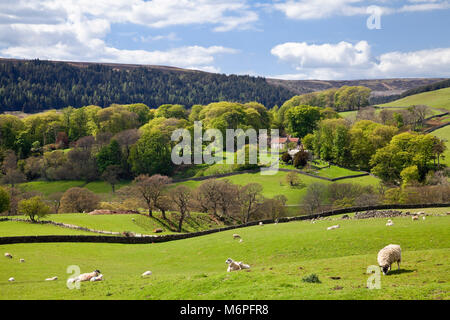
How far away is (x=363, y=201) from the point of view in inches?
2579

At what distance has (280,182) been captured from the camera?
82.8 m

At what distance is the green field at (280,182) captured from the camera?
246 feet

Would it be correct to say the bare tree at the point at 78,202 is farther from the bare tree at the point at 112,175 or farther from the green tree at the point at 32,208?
the bare tree at the point at 112,175

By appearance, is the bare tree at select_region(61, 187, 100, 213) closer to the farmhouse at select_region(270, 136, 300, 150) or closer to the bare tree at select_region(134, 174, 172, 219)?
the bare tree at select_region(134, 174, 172, 219)

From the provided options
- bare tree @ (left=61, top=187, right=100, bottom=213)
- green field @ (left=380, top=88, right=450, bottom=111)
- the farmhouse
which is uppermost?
green field @ (left=380, top=88, right=450, bottom=111)

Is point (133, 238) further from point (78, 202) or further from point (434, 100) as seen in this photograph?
point (434, 100)

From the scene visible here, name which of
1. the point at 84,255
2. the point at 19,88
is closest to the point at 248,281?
the point at 84,255

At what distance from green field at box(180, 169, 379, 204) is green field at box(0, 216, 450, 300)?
3736 centimetres

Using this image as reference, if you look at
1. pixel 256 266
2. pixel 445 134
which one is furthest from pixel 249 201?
pixel 445 134

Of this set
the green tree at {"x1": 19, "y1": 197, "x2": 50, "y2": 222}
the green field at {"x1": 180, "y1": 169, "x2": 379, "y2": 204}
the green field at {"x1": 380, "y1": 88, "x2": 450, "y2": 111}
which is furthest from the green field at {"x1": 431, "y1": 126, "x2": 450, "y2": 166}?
the green tree at {"x1": 19, "y1": 197, "x2": 50, "y2": 222}

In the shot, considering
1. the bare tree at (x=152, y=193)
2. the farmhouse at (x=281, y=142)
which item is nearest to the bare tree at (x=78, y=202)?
the bare tree at (x=152, y=193)

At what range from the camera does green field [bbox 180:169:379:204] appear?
2950 inches

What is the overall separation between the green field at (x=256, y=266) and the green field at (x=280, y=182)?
123 ft

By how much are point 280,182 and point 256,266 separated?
5916cm
